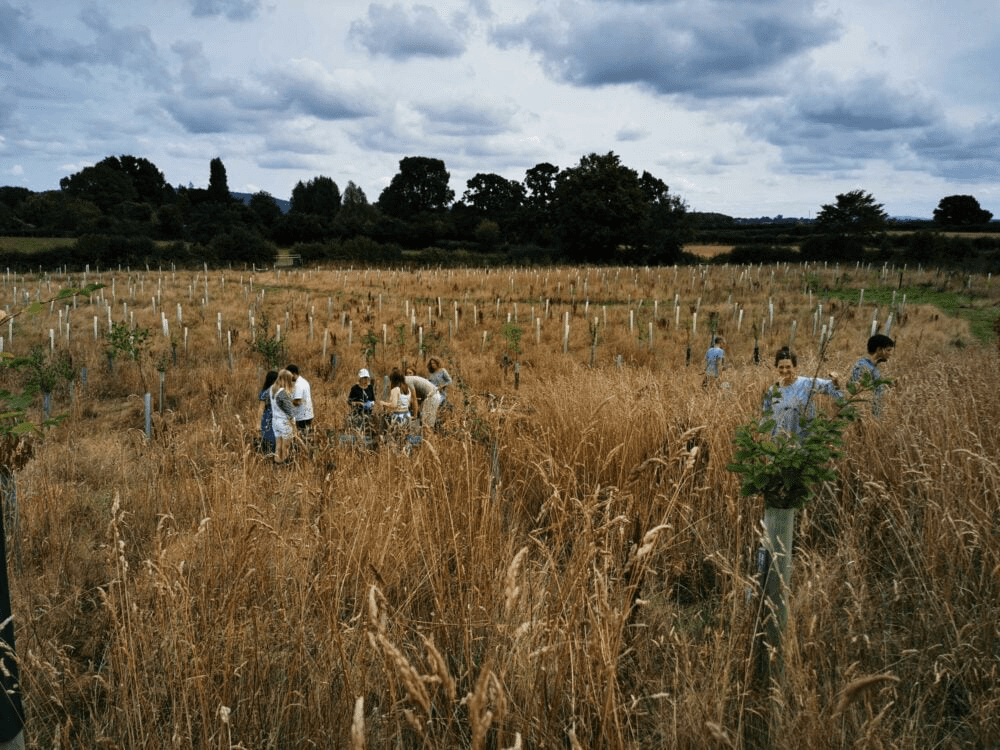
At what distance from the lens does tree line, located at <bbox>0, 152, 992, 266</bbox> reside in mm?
45719

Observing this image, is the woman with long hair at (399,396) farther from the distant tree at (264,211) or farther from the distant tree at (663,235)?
the distant tree at (264,211)

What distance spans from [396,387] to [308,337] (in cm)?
1058

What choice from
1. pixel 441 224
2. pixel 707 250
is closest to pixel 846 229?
pixel 707 250

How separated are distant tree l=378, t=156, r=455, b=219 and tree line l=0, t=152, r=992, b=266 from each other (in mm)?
144

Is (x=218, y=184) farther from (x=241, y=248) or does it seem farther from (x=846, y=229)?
(x=846, y=229)

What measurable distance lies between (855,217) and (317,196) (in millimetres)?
58165

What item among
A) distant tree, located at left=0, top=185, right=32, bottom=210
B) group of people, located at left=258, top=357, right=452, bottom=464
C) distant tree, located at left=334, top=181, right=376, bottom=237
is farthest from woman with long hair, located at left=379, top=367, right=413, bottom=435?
distant tree, located at left=0, top=185, right=32, bottom=210

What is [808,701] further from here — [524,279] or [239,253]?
[239,253]

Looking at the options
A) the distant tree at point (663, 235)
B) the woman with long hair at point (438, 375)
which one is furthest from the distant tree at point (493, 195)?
the woman with long hair at point (438, 375)

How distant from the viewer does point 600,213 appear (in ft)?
162

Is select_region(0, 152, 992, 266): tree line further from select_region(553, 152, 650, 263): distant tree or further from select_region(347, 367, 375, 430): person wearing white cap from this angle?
select_region(347, 367, 375, 430): person wearing white cap

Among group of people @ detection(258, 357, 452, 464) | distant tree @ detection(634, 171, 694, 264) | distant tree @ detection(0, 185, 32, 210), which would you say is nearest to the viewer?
group of people @ detection(258, 357, 452, 464)

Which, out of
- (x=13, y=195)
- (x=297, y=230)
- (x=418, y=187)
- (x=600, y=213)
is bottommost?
(x=297, y=230)

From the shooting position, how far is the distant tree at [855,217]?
4778 centimetres
